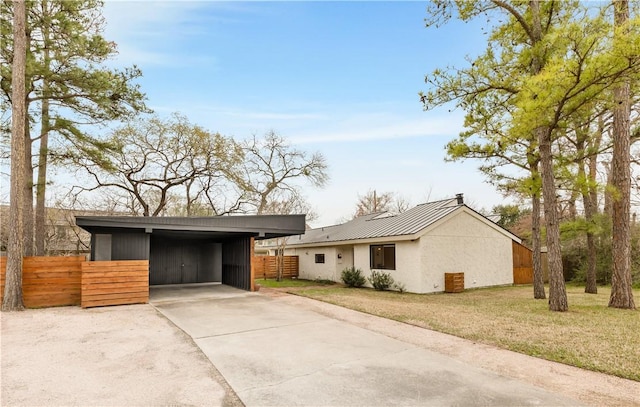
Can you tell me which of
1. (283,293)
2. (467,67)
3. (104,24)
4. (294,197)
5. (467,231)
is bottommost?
(283,293)

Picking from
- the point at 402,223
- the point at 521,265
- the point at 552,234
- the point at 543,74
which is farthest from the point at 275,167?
the point at 543,74

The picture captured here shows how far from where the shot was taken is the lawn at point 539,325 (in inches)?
194

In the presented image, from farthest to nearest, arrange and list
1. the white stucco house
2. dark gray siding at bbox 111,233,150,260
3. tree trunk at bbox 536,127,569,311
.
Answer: the white stucco house
dark gray siding at bbox 111,233,150,260
tree trunk at bbox 536,127,569,311

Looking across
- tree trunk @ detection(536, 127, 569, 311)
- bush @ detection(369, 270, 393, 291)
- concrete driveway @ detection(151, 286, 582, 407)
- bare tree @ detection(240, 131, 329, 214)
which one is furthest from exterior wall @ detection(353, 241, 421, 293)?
bare tree @ detection(240, 131, 329, 214)

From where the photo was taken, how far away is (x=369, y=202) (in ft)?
122

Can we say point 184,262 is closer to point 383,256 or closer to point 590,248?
point 383,256

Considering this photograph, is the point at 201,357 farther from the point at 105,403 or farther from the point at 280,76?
the point at 280,76

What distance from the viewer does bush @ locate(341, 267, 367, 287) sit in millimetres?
15039

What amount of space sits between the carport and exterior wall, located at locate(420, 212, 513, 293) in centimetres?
512

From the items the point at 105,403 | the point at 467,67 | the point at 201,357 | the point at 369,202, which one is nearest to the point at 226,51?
the point at 467,67

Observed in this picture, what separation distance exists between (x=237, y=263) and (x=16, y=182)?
25.4 ft

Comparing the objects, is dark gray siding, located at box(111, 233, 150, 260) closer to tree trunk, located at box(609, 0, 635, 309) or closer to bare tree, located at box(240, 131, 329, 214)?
tree trunk, located at box(609, 0, 635, 309)

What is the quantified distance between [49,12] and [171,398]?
1339 centimetres

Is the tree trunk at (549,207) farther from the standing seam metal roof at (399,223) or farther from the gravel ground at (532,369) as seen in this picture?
the standing seam metal roof at (399,223)
